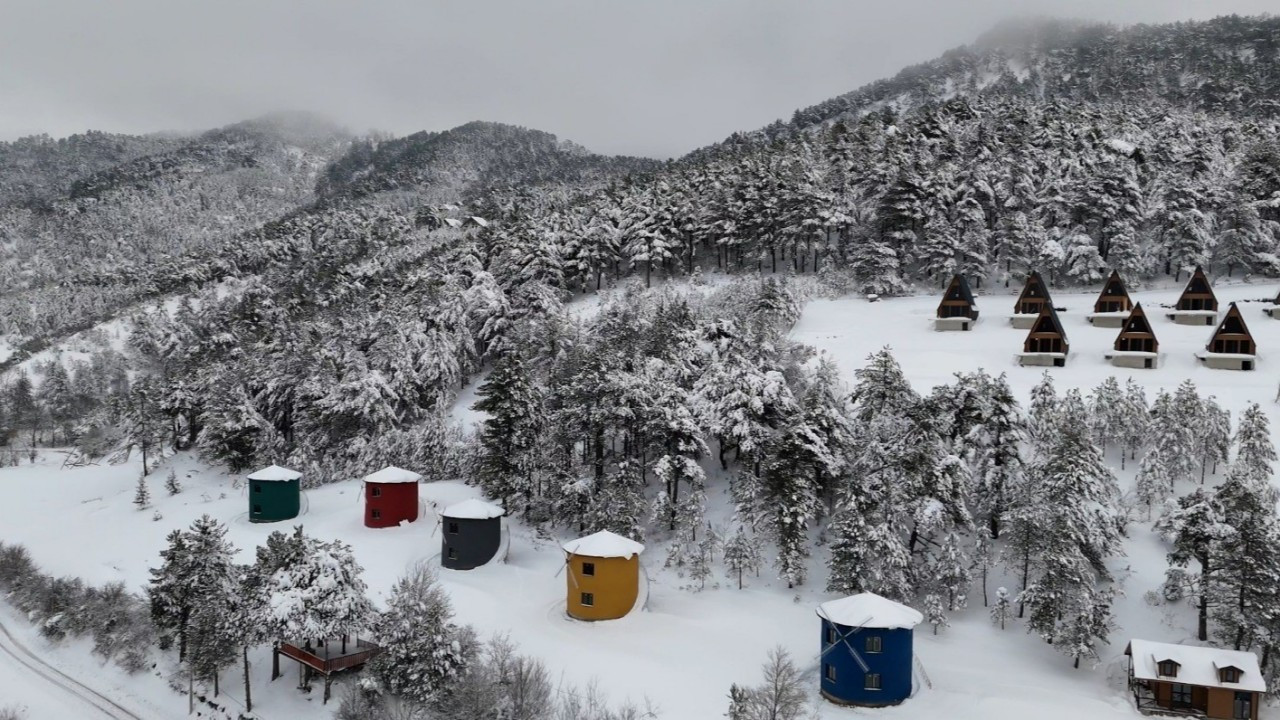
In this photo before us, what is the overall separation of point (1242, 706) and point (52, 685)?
1788 inches

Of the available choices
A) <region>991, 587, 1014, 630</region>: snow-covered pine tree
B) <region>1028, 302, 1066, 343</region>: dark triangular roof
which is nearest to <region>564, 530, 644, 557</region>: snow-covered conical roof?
<region>991, 587, 1014, 630</region>: snow-covered pine tree

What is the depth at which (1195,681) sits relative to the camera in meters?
24.7

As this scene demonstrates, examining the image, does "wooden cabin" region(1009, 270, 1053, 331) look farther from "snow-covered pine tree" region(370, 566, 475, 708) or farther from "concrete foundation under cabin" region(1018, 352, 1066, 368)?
"snow-covered pine tree" region(370, 566, 475, 708)

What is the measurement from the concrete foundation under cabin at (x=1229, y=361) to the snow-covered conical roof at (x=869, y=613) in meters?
30.8

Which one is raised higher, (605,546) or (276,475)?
(276,475)

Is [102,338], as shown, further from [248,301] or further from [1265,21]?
[1265,21]

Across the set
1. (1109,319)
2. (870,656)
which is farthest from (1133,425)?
(1109,319)

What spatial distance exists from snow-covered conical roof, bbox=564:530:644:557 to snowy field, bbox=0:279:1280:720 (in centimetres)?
274

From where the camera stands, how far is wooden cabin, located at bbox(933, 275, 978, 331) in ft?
181

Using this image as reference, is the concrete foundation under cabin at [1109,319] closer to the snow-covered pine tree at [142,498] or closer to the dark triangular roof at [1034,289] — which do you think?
the dark triangular roof at [1034,289]

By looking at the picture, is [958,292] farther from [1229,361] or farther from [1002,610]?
A: [1002,610]

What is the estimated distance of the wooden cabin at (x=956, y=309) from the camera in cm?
5512

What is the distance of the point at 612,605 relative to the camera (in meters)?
32.1

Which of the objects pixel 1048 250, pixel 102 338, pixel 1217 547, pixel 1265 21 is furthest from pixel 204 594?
pixel 1265 21
